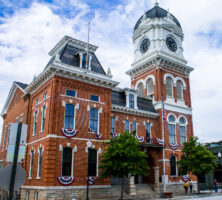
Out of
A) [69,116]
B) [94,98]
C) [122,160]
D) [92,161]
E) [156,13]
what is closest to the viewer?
[122,160]

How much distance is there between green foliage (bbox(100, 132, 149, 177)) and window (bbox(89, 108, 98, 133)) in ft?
10.3

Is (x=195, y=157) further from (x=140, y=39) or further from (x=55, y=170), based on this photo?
(x=140, y=39)

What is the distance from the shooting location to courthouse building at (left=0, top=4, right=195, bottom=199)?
22.8 meters

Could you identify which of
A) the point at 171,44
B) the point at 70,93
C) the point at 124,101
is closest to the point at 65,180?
the point at 70,93

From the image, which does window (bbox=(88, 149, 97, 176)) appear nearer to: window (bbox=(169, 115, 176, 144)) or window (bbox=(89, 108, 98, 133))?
window (bbox=(89, 108, 98, 133))

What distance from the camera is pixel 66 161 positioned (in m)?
22.7

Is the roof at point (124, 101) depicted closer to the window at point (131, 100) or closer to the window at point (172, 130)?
the window at point (131, 100)

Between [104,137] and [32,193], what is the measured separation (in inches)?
341

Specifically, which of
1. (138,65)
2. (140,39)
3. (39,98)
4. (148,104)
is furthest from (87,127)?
(140,39)

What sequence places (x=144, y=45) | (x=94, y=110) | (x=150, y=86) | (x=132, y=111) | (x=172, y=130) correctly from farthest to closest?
(x=144, y=45), (x=150, y=86), (x=172, y=130), (x=132, y=111), (x=94, y=110)

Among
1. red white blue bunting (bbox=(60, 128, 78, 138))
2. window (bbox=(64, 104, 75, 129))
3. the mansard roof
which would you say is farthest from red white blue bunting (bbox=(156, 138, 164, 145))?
window (bbox=(64, 104, 75, 129))

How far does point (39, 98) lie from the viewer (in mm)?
26703

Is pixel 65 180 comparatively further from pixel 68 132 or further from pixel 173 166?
pixel 173 166

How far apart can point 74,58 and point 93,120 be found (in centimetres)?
725
